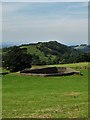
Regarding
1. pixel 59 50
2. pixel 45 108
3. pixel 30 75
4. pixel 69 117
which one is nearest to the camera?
pixel 69 117

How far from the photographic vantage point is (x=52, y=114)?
8555mm

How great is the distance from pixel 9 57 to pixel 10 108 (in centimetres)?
3156

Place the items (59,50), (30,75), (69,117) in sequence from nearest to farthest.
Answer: (69,117) < (30,75) < (59,50)

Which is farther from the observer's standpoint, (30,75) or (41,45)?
(41,45)

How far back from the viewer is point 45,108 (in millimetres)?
9727

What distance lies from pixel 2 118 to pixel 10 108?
1836 millimetres

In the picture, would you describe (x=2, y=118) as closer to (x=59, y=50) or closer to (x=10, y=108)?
(x=10, y=108)

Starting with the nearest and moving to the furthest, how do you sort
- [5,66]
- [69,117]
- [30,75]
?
[69,117], [30,75], [5,66]

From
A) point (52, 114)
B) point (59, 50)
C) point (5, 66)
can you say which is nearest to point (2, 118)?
point (52, 114)

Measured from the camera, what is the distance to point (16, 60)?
39.9 meters

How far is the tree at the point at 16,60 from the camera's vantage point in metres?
39.1

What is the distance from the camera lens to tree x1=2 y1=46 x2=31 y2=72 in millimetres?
39062

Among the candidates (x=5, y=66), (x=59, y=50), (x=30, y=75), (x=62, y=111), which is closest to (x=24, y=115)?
(x=62, y=111)

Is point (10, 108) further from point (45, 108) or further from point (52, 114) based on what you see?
point (52, 114)
